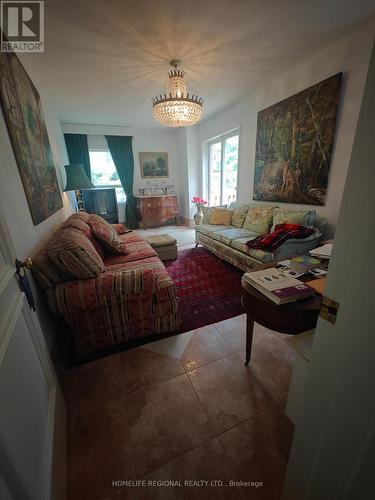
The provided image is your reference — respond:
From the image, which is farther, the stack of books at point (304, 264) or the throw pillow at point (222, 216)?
the throw pillow at point (222, 216)

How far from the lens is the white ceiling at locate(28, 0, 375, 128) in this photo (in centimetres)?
162

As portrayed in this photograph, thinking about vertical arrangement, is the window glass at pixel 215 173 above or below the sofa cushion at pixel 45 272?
above

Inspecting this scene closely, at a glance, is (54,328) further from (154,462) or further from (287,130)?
(287,130)

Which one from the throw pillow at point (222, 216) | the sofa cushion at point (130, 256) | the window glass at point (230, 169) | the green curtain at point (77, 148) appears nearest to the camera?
the sofa cushion at point (130, 256)

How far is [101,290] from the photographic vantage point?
1436 millimetres

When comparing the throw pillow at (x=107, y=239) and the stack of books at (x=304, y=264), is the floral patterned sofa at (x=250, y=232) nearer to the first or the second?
the stack of books at (x=304, y=264)

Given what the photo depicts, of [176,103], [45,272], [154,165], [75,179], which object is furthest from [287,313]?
[154,165]

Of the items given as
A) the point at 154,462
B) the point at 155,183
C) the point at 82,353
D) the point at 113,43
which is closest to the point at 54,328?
the point at 82,353

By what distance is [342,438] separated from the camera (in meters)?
0.52

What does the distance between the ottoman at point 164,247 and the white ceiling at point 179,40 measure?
7.29 feet

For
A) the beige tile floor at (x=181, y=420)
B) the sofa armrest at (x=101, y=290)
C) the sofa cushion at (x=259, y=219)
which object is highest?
the sofa cushion at (x=259, y=219)

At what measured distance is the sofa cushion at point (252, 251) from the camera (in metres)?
2.29

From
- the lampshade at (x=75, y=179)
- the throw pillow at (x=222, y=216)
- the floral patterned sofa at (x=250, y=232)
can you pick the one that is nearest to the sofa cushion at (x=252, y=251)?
the floral patterned sofa at (x=250, y=232)

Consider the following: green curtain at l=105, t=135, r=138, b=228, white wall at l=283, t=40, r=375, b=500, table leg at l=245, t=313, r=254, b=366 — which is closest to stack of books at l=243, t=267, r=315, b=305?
table leg at l=245, t=313, r=254, b=366
